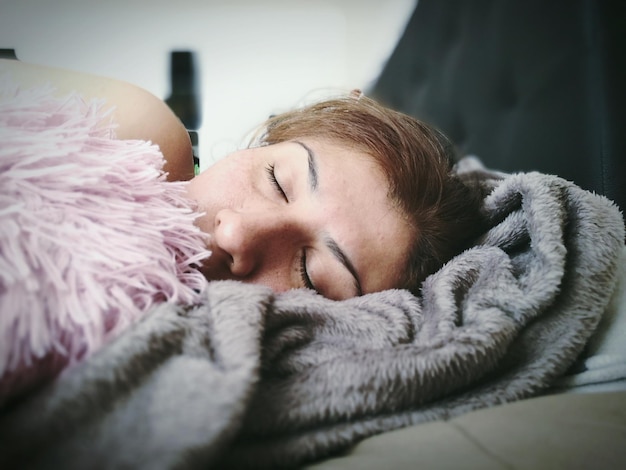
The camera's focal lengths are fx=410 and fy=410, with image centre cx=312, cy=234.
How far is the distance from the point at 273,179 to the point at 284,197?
0.04 meters

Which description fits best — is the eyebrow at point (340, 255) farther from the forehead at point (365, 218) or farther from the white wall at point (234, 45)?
the white wall at point (234, 45)

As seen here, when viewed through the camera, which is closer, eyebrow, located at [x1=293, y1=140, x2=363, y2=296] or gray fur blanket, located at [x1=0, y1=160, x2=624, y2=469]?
gray fur blanket, located at [x1=0, y1=160, x2=624, y2=469]

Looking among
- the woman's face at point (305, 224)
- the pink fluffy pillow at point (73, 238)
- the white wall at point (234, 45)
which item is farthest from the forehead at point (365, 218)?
the white wall at point (234, 45)

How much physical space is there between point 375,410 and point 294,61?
1.43m

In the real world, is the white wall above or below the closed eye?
above

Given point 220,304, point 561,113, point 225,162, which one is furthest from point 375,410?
point 561,113

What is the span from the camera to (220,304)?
37 centimetres

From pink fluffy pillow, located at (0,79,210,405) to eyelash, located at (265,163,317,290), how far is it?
14 cm

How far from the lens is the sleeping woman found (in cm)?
54

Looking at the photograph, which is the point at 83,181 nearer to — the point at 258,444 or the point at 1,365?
the point at 1,365

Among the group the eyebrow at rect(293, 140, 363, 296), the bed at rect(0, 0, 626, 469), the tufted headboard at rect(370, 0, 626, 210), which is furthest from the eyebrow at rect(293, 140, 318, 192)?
the tufted headboard at rect(370, 0, 626, 210)

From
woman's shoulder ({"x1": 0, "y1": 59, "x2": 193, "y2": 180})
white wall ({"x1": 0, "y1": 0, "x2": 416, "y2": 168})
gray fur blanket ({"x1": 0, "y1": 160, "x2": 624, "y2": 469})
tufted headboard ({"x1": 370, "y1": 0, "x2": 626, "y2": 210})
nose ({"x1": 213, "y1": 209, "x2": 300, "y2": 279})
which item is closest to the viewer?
gray fur blanket ({"x1": 0, "y1": 160, "x2": 624, "y2": 469})

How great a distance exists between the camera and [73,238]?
35 centimetres

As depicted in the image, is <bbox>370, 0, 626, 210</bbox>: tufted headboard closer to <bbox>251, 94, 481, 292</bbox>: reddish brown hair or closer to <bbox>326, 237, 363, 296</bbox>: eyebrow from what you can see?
<bbox>251, 94, 481, 292</bbox>: reddish brown hair
